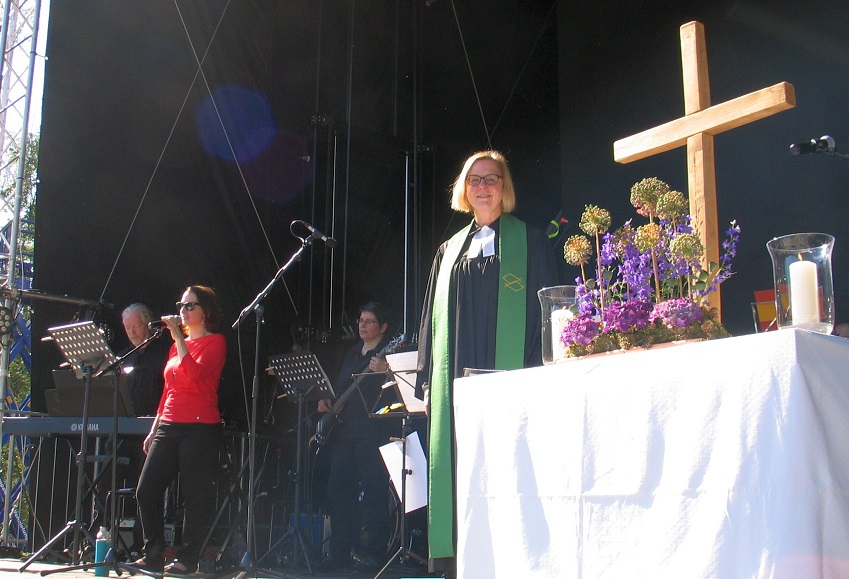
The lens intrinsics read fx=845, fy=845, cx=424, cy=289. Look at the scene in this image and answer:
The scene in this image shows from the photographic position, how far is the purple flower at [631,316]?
67.2 inches

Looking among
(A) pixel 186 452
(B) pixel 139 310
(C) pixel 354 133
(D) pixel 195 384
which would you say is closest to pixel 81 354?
(D) pixel 195 384

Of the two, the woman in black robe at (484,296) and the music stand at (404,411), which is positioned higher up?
the woman in black robe at (484,296)

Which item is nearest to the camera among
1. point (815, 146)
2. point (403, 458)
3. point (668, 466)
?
point (668, 466)

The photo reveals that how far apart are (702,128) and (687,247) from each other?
61 cm

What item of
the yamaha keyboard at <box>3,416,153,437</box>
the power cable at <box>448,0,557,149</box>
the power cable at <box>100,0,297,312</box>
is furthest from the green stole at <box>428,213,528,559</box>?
the power cable at <box>448,0,557,149</box>

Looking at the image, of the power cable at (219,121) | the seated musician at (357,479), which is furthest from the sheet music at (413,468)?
the power cable at (219,121)

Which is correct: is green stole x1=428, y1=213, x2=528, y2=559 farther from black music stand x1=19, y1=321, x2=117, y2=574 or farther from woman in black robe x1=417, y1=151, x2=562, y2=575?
black music stand x1=19, y1=321, x2=117, y2=574

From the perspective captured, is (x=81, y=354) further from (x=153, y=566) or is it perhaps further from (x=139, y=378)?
(x=153, y=566)

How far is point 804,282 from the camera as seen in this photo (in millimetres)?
1493

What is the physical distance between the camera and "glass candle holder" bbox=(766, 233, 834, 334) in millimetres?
1476

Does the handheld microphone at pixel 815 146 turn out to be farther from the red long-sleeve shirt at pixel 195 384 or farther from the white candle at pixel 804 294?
the red long-sleeve shirt at pixel 195 384

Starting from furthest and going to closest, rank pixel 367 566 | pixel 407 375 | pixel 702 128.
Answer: pixel 367 566 < pixel 407 375 < pixel 702 128

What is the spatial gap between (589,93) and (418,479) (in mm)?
3409

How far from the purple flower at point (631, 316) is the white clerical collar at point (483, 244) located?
1.06 m
